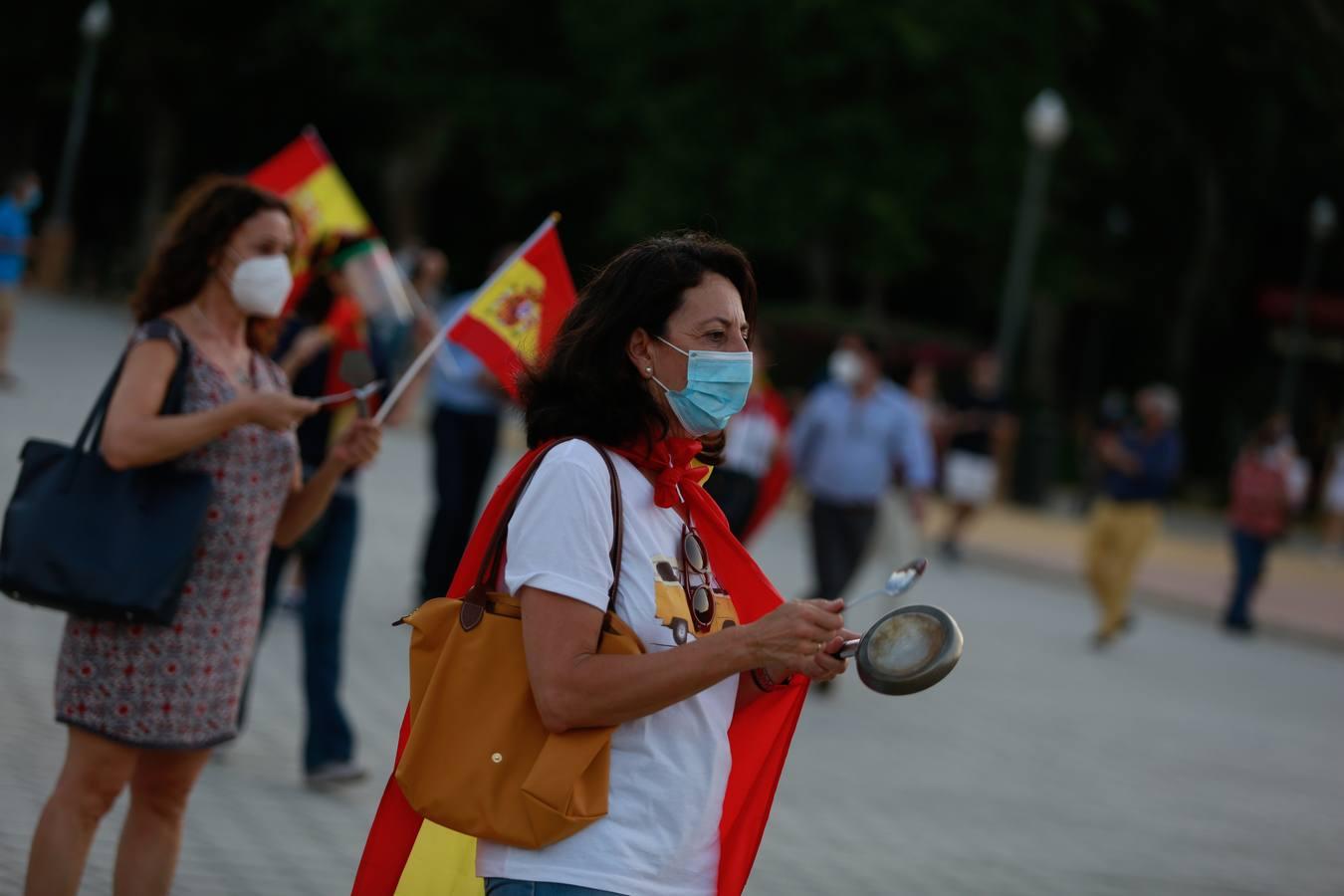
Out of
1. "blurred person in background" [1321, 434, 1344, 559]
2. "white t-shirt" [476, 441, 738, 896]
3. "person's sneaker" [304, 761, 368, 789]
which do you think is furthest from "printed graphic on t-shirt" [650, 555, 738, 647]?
"blurred person in background" [1321, 434, 1344, 559]

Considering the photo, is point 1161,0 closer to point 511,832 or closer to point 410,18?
point 410,18

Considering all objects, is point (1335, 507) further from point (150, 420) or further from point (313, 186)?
point (150, 420)

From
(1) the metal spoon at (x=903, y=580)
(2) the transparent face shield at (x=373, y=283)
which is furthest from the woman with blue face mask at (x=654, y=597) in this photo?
(2) the transparent face shield at (x=373, y=283)

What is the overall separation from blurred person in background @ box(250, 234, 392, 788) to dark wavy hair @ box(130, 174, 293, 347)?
210cm

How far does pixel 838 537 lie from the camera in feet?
37.5

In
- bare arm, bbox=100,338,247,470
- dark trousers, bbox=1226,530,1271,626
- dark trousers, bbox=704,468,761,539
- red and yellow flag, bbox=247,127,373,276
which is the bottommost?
dark trousers, bbox=1226,530,1271,626

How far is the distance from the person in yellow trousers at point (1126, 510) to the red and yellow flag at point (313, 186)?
8106 millimetres

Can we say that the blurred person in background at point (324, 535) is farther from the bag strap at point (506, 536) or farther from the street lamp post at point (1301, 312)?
the street lamp post at point (1301, 312)

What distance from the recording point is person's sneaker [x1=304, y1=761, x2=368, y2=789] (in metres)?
6.80

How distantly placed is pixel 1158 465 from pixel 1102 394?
30.4 metres

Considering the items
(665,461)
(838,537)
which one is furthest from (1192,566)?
(665,461)

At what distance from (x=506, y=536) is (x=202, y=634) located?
4.89 feet

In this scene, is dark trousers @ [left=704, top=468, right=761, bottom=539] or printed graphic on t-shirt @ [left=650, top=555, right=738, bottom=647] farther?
dark trousers @ [left=704, top=468, right=761, bottom=539]

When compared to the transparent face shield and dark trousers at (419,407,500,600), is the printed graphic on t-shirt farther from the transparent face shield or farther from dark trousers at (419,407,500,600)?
dark trousers at (419,407,500,600)
